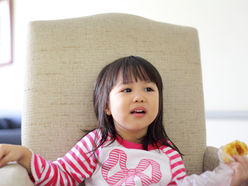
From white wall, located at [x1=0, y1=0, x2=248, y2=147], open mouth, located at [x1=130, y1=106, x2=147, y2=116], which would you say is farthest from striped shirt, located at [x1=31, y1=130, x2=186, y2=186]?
white wall, located at [x1=0, y1=0, x2=248, y2=147]

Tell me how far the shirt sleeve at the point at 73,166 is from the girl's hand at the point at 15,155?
39 mm

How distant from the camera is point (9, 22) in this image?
2.17 metres

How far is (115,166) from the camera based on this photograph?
71cm

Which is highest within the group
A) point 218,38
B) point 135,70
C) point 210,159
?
point 218,38

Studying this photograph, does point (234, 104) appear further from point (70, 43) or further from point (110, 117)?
point (70, 43)

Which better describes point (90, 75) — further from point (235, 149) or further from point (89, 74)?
point (235, 149)

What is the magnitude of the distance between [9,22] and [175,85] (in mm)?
1822

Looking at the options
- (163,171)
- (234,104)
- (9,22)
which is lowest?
(163,171)

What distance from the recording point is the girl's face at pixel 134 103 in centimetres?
71

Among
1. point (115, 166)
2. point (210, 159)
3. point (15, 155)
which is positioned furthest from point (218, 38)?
point (15, 155)

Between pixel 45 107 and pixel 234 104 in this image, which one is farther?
pixel 234 104

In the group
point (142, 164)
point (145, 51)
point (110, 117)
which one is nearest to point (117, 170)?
point (142, 164)

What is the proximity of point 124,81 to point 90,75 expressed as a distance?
6.5 inches

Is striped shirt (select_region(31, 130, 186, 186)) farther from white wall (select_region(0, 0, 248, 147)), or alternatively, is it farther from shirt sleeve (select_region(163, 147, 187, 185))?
white wall (select_region(0, 0, 248, 147))
